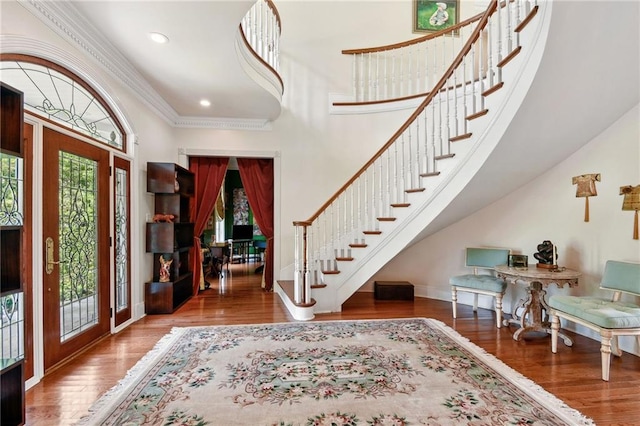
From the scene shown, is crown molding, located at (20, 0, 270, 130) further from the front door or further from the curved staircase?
the curved staircase

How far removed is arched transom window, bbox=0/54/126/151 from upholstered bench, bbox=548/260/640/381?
4.92 metres

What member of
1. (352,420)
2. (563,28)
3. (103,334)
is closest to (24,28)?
(103,334)

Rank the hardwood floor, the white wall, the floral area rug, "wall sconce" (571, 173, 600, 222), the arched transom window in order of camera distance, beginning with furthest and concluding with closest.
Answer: "wall sconce" (571, 173, 600, 222) < the white wall < the arched transom window < the hardwood floor < the floral area rug

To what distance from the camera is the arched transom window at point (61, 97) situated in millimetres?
2262

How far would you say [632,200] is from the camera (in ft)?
9.37

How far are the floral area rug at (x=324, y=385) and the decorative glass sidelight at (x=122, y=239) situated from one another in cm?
93

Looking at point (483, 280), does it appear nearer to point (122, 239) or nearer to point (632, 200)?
point (632, 200)

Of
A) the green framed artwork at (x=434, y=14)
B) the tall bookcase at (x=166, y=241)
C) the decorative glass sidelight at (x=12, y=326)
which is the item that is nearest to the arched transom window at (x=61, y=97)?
the tall bookcase at (x=166, y=241)

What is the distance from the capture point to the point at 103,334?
128 inches

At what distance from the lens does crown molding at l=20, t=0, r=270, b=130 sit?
235 cm

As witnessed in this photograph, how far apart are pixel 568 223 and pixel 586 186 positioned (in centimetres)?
52

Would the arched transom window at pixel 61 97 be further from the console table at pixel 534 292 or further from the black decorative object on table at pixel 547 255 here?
the black decorative object on table at pixel 547 255

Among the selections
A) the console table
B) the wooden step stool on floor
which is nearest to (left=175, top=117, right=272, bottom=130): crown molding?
the wooden step stool on floor

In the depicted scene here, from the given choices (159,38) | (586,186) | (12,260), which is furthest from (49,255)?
(586,186)
